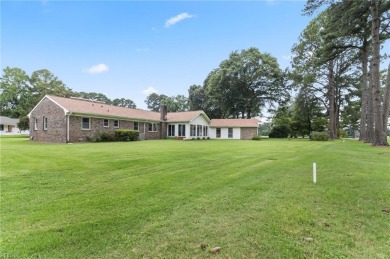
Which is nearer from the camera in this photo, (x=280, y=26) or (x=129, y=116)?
(x=280, y=26)

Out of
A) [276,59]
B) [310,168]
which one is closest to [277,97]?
[276,59]

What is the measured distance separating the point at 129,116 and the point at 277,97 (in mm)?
30015

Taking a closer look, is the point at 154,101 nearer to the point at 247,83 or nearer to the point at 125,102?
the point at 125,102

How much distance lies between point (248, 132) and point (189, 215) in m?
34.1

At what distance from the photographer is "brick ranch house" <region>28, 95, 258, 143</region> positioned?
66.4ft

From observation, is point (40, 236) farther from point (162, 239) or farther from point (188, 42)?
point (188, 42)

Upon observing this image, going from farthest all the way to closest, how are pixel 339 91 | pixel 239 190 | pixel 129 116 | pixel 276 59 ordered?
pixel 276 59 < pixel 339 91 < pixel 129 116 < pixel 239 190

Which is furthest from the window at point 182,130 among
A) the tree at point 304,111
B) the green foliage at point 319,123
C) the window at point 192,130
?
the green foliage at point 319,123

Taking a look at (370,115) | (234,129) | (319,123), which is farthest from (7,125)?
(319,123)

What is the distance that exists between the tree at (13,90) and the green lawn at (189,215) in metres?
50.9

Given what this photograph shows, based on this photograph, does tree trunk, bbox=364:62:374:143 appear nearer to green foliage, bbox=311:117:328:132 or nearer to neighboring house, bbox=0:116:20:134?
green foliage, bbox=311:117:328:132

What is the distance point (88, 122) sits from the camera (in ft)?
70.5

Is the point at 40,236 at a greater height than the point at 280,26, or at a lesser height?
lesser

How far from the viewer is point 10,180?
5.59 metres
